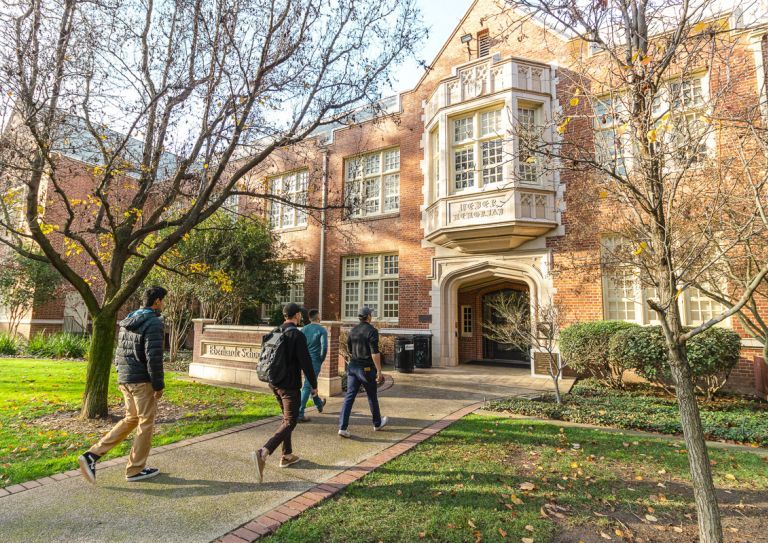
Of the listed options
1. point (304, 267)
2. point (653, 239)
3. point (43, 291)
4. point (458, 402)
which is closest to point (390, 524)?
point (653, 239)

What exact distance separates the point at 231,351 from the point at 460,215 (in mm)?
→ 7029

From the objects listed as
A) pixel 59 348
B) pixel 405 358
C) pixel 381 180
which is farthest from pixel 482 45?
pixel 59 348

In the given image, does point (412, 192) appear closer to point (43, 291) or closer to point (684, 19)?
point (684, 19)

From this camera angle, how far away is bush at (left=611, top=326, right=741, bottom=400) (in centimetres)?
777

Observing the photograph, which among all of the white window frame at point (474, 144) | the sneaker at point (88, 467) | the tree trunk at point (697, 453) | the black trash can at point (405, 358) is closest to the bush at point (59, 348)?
the black trash can at point (405, 358)

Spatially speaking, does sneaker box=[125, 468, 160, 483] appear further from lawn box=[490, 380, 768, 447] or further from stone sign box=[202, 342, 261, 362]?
lawn box=[490, 380, 768, 447]

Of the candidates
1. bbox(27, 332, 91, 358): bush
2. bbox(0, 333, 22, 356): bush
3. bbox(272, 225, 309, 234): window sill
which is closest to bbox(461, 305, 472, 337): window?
bbox(272, 225, 309, 234): window sill

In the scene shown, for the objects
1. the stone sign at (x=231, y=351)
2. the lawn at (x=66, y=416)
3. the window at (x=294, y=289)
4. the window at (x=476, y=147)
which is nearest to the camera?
the lawn at (x=66, y=416)

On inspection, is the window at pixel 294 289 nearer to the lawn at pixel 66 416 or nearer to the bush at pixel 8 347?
the lawn at pixel 66 416

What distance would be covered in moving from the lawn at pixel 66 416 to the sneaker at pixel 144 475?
93 centimetres

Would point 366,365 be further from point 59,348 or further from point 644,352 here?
point 59,348

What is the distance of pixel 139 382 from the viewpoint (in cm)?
419

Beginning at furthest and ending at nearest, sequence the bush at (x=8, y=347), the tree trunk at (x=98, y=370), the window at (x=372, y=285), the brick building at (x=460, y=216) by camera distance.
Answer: the window at (x=372, y=285) → the bush at (x=8, y=347) → the brick building at (x=460, y=216) → the tree trunk at (x=98, y=370)

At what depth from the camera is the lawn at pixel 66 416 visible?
4.59 meters
